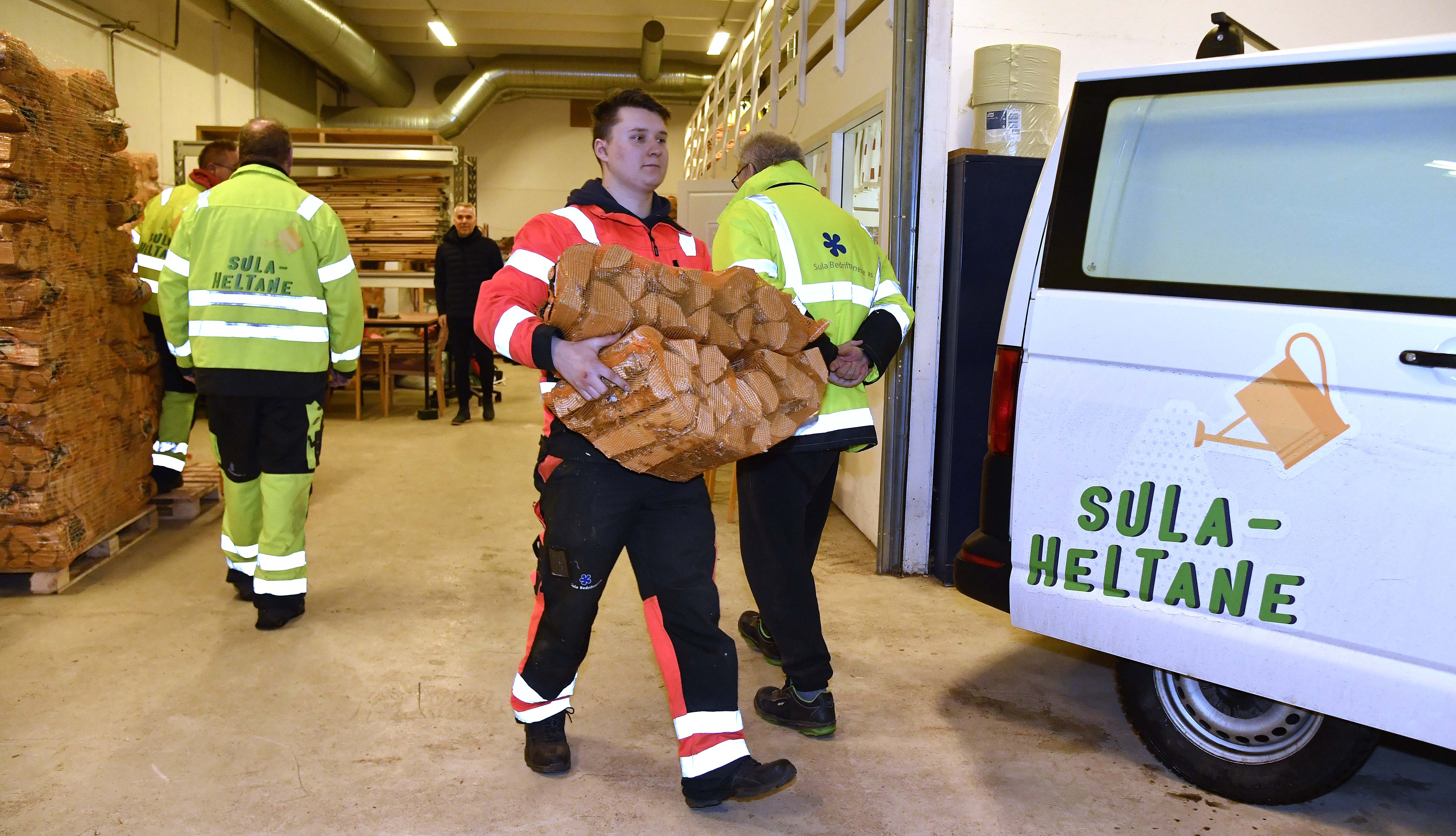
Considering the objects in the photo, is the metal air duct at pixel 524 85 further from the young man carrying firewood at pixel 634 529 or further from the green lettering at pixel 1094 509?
the green lettering at pixel 1094 509

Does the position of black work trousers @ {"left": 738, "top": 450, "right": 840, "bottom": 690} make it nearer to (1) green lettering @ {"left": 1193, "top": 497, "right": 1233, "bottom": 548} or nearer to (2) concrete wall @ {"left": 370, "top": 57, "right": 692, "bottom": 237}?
(1) green lettering @ {"left": 1193, "top": 497, "right": 1233, "bottom": 548}

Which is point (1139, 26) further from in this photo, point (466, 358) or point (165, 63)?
point (165, 63)

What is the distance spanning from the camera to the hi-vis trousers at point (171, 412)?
5.45m

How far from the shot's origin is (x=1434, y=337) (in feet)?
7.09

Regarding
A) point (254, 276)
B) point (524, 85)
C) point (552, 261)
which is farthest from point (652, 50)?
point (552, 261)

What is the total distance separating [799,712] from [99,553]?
358 centimetres

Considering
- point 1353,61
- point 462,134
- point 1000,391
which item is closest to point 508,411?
point 1000,391

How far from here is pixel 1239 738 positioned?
8.97 feet

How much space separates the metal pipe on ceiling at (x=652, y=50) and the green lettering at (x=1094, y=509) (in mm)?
12437

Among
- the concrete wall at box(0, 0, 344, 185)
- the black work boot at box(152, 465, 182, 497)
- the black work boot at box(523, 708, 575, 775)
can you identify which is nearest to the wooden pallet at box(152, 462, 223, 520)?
the black work boot at box(152, 465, 182, 497)

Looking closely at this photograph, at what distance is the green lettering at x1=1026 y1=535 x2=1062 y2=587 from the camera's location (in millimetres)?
2678

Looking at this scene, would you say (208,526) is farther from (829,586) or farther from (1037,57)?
(1037,57)

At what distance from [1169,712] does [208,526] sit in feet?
15.9

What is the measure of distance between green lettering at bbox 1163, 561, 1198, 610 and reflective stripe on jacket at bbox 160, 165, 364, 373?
3160mm
